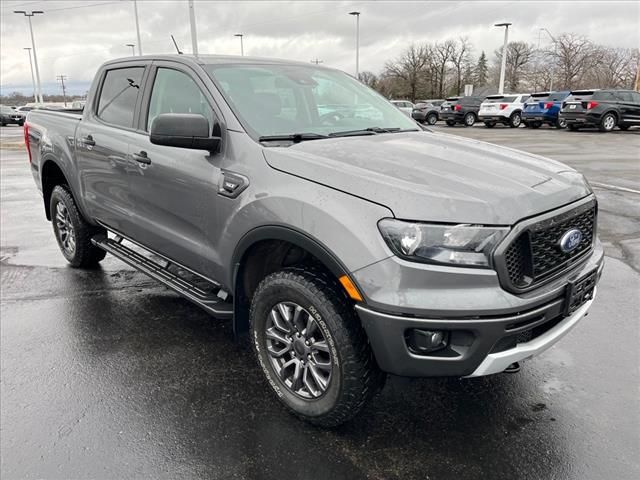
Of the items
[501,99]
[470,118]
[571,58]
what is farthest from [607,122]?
[571,58]

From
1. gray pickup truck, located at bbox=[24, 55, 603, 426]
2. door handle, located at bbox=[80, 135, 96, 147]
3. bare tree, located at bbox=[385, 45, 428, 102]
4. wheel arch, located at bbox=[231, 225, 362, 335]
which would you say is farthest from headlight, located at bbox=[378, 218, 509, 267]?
bare tree, located at bbox=[385, 45, 428, 102]

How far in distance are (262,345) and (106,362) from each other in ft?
4.17

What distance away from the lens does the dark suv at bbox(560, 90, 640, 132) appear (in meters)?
21.3

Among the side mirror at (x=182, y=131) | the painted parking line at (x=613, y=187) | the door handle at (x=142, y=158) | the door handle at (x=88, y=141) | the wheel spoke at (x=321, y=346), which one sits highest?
the side mirror at (x=182, y=131)

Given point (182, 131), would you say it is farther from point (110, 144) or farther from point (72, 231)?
point (72, 231)

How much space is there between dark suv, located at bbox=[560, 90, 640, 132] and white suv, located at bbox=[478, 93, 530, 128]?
4783 millimetres

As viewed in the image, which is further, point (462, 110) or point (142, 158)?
point (462, 110)

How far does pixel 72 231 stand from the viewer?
5129 millimetres

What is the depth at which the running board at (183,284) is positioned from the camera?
10.4 feet

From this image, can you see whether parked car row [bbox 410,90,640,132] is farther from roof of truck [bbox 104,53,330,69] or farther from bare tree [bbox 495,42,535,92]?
bare tree [bbox 495,42,535,92]

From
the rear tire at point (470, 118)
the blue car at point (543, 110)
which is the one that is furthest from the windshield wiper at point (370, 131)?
the rear tire at point (470, 118)

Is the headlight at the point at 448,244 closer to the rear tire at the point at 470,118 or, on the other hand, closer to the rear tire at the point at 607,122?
the rear tire at the point at 607,122

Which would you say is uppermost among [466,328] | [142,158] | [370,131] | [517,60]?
[517,60]

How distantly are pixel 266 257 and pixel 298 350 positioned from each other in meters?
0.58
